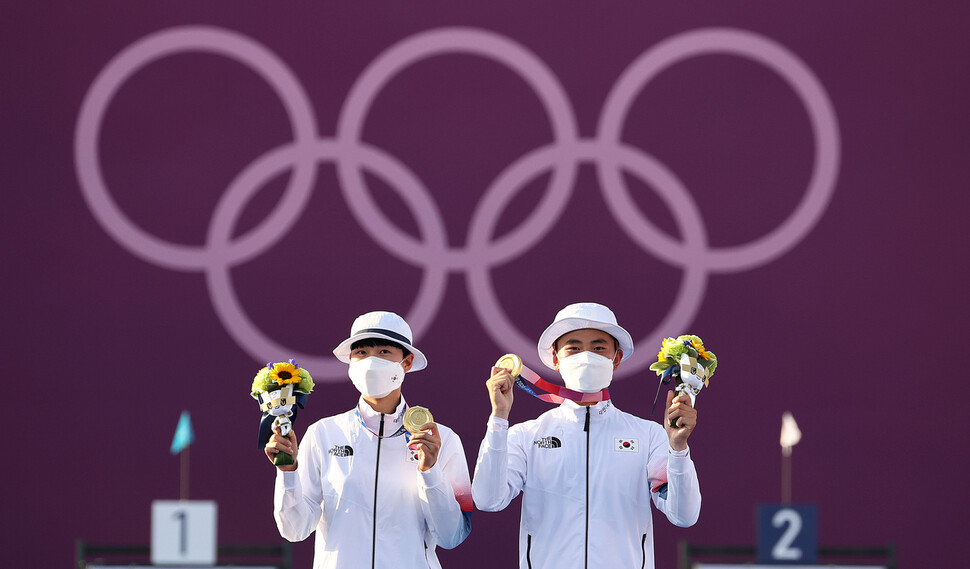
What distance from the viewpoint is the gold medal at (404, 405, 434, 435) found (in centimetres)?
459

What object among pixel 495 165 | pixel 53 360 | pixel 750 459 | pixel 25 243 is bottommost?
pixel 750 459

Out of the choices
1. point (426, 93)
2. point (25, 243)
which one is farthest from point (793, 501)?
point (25, 243)

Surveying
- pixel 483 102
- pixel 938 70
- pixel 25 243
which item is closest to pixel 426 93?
pixel 483 102

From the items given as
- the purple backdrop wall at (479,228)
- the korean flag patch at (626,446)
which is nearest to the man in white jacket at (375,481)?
the korean flag patch at (626,446)

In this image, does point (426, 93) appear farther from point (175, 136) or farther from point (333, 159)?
point (175, 136)

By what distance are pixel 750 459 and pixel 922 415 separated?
1112mm

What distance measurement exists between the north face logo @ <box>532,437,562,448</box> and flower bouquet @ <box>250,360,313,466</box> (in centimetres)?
94

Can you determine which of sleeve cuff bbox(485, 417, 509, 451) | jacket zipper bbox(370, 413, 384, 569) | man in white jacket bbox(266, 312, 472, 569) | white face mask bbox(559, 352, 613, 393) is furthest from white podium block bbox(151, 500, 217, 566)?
white face mask bbox(559, 352, 613, 393)

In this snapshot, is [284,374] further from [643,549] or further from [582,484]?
[643,549]

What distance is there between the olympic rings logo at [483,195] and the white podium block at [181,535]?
5.11ft

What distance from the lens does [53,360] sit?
7.55m

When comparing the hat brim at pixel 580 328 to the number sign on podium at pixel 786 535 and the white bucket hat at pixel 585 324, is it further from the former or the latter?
the number sign on podium at pixel 786 535

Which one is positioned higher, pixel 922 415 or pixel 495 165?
pixel 495 165

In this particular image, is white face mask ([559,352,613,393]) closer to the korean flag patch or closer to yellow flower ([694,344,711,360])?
the korean flag patch
